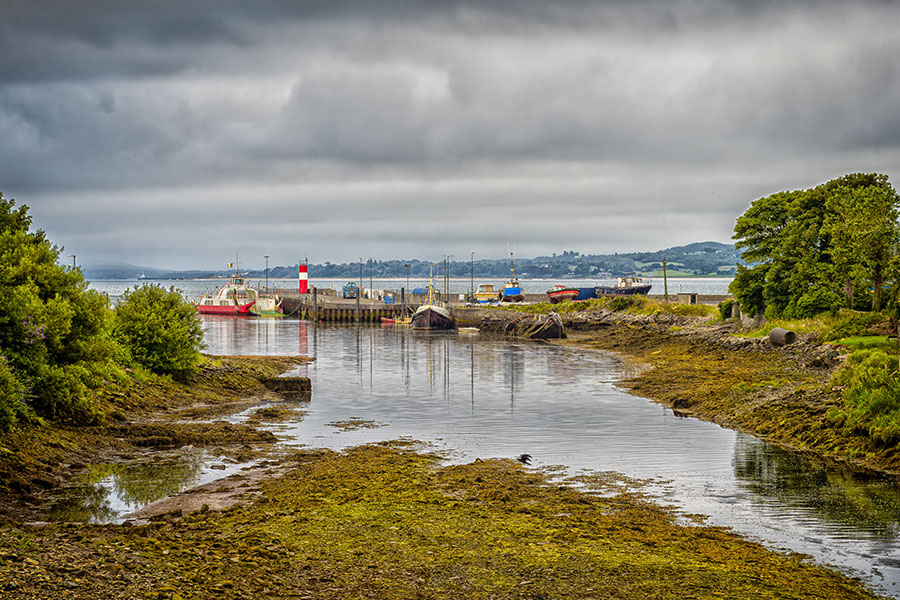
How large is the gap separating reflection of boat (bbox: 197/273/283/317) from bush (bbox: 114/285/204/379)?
299 feet

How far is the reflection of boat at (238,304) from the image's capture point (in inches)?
4843

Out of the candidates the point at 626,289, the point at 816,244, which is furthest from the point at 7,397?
the point at 626,289

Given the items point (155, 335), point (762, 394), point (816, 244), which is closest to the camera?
point (762, 394)

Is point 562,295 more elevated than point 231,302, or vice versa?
point 562,295

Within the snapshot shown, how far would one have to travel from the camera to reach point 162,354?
100 feet

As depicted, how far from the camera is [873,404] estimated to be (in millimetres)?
21406

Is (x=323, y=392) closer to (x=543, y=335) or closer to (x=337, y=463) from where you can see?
(x=337, y=463)

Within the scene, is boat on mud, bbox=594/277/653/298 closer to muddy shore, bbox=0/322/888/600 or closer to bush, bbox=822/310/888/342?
bush, bbox=822/310/888/342

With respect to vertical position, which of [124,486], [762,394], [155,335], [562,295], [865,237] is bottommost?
[124,486]

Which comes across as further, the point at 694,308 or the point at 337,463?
the point at 694,308

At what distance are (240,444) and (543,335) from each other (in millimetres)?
55516

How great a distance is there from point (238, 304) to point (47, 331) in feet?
347

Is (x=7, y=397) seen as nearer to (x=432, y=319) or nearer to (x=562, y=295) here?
(x=432, y=319)

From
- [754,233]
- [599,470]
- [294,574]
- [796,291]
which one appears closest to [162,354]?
[599,470]
